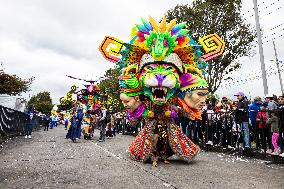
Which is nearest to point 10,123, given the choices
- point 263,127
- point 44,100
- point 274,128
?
point 263,127

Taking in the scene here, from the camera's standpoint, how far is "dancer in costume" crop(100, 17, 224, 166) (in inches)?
259

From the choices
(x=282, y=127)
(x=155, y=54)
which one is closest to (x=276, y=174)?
(x=282, y=127)

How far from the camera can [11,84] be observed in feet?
117

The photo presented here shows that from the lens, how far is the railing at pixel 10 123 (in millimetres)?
13751

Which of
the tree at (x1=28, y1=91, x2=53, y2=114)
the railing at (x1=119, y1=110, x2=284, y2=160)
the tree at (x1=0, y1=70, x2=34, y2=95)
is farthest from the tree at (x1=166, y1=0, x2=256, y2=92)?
the tree at (x1=28, y1=91, x2=53, y2=114)

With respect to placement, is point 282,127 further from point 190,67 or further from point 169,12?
point 169,12

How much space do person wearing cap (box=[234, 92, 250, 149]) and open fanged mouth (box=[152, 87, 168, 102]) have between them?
3.15 metres

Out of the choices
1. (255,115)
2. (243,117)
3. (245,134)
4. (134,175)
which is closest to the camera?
(134,175)

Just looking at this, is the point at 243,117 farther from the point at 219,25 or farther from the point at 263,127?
the point at 219,25

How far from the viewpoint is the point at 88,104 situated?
15633 millimetres

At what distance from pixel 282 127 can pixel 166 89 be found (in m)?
2.95

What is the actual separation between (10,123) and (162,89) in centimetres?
1173

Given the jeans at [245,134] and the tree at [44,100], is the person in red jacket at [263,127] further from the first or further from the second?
the tree at [44,100]

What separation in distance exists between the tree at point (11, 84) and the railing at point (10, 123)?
55.4ft
